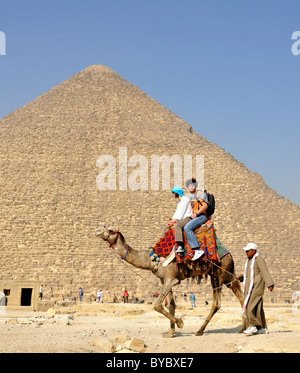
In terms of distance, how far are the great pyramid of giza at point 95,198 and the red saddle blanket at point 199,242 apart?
3834 cm

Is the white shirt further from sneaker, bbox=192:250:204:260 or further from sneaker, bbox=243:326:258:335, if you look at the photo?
sneaker, bbox=243:326:258:335

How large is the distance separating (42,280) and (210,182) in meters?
24.0

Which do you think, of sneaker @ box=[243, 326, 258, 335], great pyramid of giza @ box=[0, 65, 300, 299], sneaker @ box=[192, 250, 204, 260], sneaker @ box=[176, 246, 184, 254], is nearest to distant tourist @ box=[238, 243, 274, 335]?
sneaker @ box=[243, 326, 258, 335]

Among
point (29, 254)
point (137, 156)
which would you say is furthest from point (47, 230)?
point (137, 156)

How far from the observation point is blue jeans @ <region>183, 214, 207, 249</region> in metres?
11.9

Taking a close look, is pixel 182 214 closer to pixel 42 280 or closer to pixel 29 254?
pixel 42 280

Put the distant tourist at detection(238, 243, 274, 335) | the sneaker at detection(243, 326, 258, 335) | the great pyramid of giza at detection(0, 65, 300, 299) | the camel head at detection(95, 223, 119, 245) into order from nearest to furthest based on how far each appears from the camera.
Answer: the sneaker at detection(243, 326, 258, 335) < the distant tourist at detection(238, 243, 274, 335) < the camel head at detection(95, 223, 119, 245) < the great pyramid of giza at detection(0, 65, 300, 299)

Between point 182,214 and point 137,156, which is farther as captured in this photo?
point 137,156

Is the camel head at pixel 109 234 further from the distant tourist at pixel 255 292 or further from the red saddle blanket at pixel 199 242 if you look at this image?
the distant tourist at pixel 255 292

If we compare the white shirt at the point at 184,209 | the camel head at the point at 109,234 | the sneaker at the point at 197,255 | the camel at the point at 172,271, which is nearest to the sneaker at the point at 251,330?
the camel at the point at 172,271

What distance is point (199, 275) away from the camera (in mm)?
12297

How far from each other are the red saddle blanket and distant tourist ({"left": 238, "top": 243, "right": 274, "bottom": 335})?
2.46 feet

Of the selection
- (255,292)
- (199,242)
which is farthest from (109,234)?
(255,292)

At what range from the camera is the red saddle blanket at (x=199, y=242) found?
469 inches
